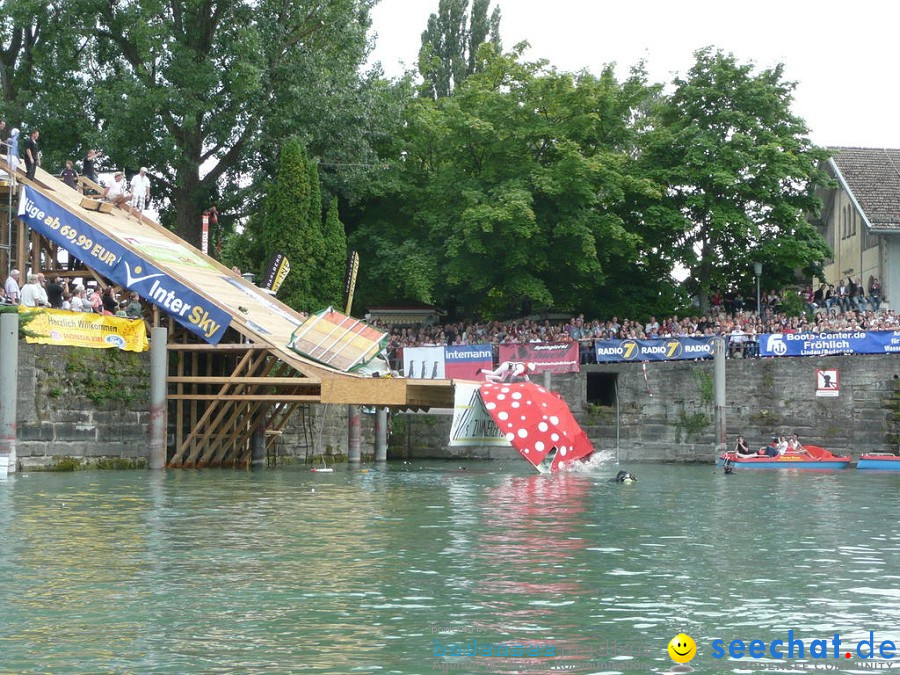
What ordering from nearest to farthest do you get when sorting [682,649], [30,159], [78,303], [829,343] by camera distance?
[682,649]
[78,303]
[30,159]
[829,343]

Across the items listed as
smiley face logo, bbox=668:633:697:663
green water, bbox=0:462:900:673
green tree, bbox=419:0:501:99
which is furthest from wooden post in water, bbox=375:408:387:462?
smiley face logo, bbox=668:633:697:663

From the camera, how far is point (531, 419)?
34594mm

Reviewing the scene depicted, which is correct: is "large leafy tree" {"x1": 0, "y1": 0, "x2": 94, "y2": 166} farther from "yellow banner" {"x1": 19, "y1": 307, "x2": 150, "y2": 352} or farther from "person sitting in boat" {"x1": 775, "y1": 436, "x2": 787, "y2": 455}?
"person sitting in boat" {"x1": 775, "y1": 436, "x2": 787, "y2": 455}

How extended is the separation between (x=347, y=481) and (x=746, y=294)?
24.4 m

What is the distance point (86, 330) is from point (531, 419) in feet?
36.5

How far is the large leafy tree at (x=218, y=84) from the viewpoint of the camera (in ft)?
155

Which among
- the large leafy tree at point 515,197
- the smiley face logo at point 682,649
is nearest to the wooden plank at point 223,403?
the large leafy tree at point 515,197

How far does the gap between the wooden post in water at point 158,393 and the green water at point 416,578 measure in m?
7.15

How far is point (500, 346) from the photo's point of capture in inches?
1809

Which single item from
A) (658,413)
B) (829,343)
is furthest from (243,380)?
(829,343)

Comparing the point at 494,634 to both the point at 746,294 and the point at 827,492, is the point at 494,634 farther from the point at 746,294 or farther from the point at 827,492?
the point at 746,294

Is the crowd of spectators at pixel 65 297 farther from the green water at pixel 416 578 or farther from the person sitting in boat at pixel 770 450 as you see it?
the person sitting in boat at pixel 770 450

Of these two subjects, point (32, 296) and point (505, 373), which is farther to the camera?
point (505, 373)

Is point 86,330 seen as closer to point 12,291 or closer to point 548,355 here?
point 12,291
